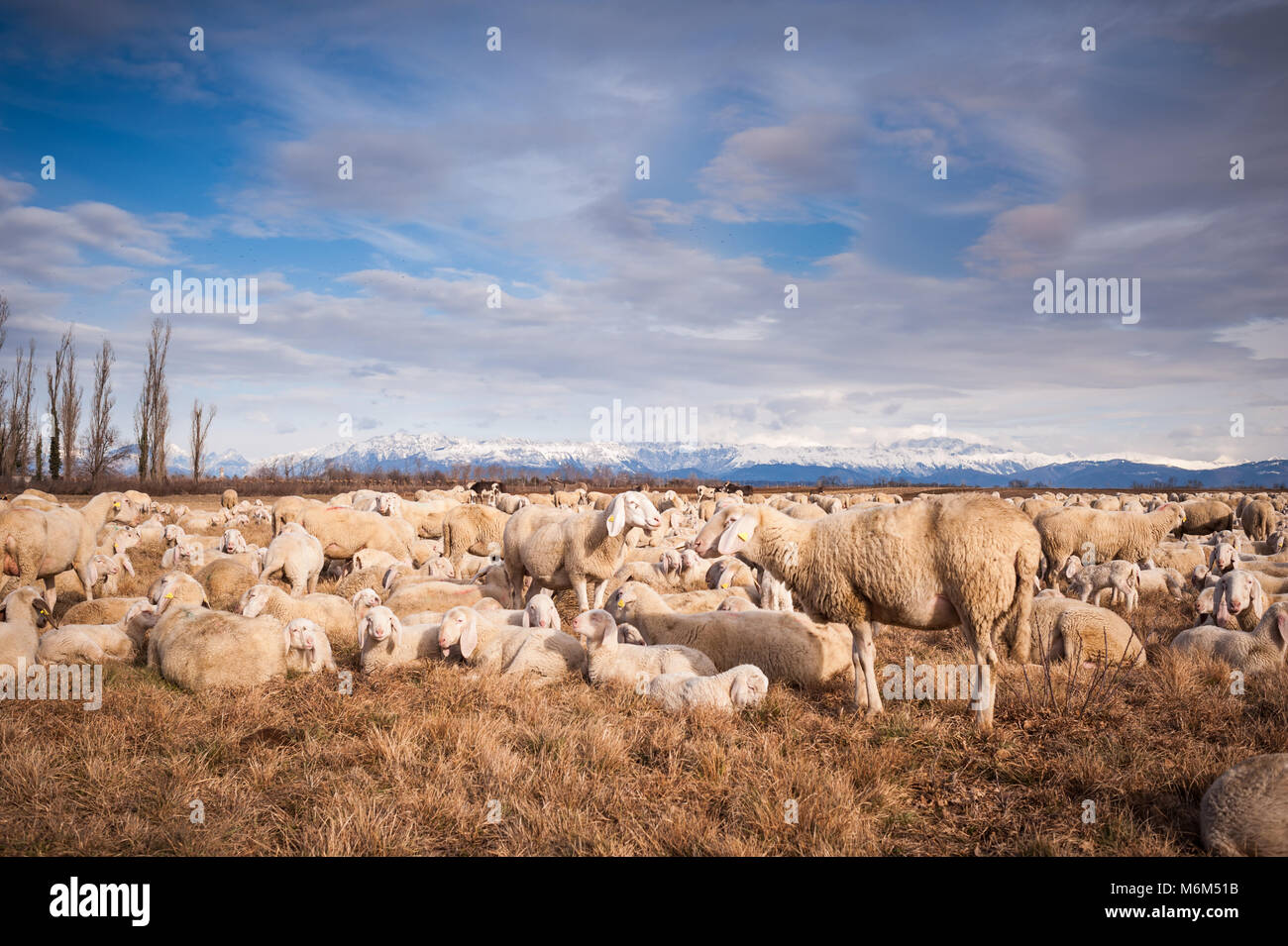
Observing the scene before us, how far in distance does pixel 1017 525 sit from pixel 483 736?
4.84 meters

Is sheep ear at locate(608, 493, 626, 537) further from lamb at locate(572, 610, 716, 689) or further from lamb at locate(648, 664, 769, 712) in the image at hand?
lamb at locate(648, 664, 769, 712)

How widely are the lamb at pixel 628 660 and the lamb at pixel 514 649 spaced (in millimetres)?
277

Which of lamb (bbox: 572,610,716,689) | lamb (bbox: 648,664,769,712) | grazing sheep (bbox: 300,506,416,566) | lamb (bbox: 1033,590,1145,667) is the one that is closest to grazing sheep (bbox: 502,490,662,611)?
lamb (bbox: 572,610,716,689)

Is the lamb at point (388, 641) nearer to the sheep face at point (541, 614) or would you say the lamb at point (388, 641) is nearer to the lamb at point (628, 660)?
the sheep face at point (541, 614)

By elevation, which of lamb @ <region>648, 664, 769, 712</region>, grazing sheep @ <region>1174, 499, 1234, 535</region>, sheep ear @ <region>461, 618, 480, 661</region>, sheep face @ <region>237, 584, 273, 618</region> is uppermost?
grazing sheep @ <region>1174, 499, 1234, 535</region>

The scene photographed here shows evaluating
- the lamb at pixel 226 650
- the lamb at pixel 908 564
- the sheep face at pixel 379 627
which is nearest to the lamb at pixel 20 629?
the lamb at pixel 226 650

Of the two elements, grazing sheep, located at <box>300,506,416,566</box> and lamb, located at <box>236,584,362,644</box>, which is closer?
lamb, located at <box>236,584,362,644</box>

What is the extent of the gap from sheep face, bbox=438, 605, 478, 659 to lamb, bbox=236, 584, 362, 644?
2219mm

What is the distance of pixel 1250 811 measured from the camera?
3.99 metres

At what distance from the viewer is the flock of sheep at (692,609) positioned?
6.23 meters

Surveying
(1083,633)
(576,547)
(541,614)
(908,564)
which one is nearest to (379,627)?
(541,614)

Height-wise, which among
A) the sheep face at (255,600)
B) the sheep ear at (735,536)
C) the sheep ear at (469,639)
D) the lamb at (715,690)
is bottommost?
the lamb at (715,690)

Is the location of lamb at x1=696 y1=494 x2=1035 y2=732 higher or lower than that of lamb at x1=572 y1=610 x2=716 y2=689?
higher

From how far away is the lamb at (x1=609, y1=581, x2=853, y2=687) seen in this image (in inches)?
310
